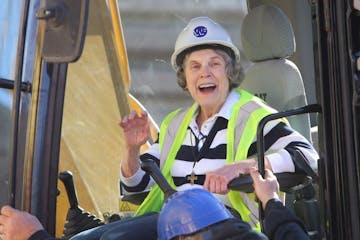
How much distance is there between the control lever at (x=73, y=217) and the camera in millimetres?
3062

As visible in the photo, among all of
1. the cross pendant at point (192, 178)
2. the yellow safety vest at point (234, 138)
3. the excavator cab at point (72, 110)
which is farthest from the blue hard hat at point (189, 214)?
the cross pendant at point (192, 178)

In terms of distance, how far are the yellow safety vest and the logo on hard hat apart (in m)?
0.29

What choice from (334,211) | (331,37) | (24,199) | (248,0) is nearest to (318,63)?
(331,37)

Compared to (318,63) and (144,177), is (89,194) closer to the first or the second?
(144,177)

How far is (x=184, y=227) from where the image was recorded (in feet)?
6.71

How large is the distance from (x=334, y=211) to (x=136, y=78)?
245cm

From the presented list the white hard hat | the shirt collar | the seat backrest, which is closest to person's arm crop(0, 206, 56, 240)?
the shirt collar

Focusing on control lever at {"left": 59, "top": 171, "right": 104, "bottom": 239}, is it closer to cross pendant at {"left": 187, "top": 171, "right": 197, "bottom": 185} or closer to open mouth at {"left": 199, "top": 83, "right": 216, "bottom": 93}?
cross pendant at {"left": 187, "top": 171, "right": 197, "bottom": 185}

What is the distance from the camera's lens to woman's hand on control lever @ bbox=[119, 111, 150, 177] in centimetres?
323

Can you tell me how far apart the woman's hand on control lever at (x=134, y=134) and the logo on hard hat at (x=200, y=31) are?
39 centimetres

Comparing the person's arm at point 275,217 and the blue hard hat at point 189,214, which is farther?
the person's arm at point 275,217

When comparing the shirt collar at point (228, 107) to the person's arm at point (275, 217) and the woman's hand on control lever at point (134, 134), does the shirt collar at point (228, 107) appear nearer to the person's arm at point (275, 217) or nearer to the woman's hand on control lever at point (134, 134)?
the woman's hand on control lever at point (134, 134)

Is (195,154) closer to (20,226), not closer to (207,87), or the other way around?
(207,87)

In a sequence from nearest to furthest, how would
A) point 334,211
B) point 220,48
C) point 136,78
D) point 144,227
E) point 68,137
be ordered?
point 334,211 < point 144,227 < point 68,137 < point 220,48 < point 136,78
